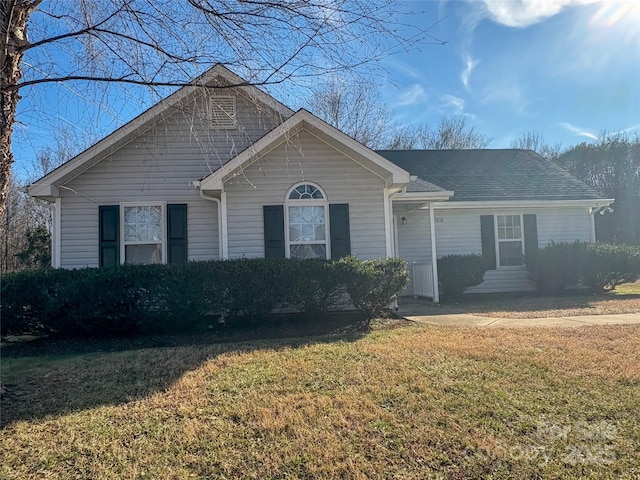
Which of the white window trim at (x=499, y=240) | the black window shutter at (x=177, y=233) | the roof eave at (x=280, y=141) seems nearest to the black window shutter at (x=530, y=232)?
the white window trim at (x=499, y=240)

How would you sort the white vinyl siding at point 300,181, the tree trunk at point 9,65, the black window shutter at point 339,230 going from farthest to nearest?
the black window shutter at point 339,230
the white vinyl siding at point 300,181
the tree trunk at point 9,65

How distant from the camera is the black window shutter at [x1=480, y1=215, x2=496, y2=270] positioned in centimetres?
1333

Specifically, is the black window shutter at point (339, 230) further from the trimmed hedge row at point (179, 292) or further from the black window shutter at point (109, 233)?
the black window shutter at point (109, 233)

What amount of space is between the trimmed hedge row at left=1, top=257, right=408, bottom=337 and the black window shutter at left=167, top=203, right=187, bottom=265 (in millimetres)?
2268

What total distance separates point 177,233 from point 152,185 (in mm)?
1331

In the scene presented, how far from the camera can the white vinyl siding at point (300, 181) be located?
9430 mm

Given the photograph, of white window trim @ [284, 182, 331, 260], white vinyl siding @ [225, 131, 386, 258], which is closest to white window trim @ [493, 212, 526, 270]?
white vinyl siding @ [225, 131, 386, 258]

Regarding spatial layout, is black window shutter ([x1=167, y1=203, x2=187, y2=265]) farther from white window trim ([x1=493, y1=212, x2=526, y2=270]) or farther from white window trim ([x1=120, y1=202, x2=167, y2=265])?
white window trim ([x1=493, y1=212, x2=526, y2=270])

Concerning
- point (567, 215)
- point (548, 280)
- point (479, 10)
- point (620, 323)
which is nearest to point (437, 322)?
point (620, 323)

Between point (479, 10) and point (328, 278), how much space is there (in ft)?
16.9

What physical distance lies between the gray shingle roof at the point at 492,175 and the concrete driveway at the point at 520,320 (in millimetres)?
3965

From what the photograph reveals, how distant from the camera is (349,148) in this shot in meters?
9.35

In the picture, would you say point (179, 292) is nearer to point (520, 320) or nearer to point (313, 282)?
point (313, 282)

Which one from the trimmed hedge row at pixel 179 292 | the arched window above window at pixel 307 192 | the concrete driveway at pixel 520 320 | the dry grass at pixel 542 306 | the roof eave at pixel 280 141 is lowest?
the concrete driveway at pixel 520 320
